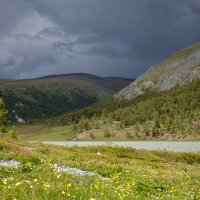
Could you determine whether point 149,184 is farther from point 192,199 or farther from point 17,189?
point 17,189

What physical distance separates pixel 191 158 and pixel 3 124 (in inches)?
3755

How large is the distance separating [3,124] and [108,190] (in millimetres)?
142930

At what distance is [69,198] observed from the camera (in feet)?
38.1

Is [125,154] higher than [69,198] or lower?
lower

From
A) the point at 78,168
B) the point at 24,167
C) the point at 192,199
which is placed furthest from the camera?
the point at 78,168

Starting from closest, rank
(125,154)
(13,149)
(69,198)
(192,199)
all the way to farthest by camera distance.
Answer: (69,198), (192,199), (13,149), (125,154)

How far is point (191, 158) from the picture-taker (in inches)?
2908

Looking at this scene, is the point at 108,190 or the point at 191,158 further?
the point at 191,158

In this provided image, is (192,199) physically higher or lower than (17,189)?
lower

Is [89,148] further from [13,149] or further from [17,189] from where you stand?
[17,189]

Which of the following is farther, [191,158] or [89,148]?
[191,158]

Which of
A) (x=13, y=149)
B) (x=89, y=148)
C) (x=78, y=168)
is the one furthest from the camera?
(x=89, y=148)

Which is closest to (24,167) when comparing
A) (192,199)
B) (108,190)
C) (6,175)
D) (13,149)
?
(6,175)

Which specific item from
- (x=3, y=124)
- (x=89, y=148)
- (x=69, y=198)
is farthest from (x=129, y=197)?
(x=3, y=124)
